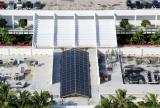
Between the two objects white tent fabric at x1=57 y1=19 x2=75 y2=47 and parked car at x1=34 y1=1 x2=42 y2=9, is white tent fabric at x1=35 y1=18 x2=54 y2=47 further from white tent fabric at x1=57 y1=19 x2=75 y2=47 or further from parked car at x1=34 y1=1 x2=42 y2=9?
parked car at x1=34 y1=1 x2=42 y2=9

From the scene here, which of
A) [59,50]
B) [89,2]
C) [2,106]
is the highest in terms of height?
[89,2]

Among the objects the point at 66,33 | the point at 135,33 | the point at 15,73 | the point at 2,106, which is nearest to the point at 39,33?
the point at 66,33

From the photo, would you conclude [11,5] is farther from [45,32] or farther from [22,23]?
[45,32]

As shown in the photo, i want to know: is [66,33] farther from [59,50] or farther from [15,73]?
[15,73]

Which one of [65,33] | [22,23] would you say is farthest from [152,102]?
[22,23]

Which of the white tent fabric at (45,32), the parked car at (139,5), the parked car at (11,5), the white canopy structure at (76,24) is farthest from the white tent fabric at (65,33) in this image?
the parked car at (139,5)

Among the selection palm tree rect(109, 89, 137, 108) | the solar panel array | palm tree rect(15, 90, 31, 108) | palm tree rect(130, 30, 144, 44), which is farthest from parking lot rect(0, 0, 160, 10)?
palm tree rect(109, 89, 137, 108)
